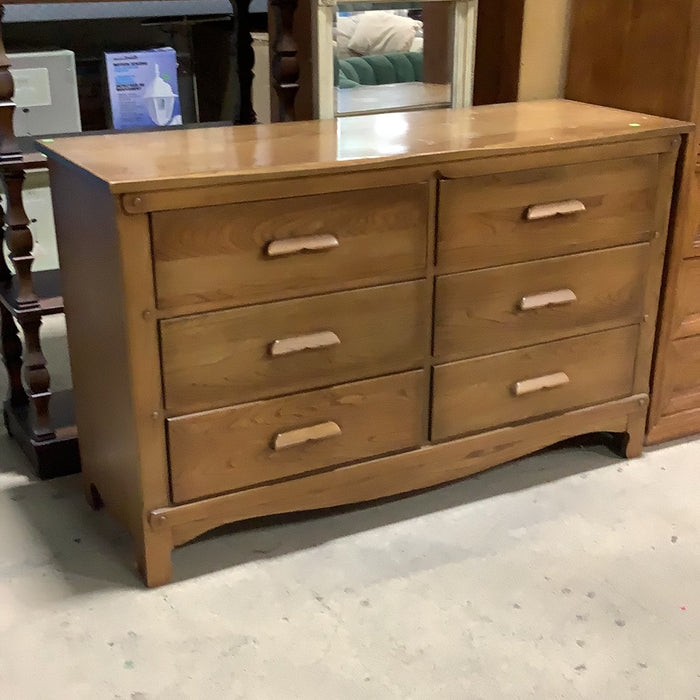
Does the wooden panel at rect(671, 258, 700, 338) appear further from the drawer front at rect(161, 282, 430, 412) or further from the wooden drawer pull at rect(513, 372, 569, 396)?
the drawer front at rect(161, 282, 430, 412)

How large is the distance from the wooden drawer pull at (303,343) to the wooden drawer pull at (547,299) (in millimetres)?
410

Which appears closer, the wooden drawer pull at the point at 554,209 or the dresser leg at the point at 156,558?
the dresser leg at the point at 156,558

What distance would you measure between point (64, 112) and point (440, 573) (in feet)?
6.89

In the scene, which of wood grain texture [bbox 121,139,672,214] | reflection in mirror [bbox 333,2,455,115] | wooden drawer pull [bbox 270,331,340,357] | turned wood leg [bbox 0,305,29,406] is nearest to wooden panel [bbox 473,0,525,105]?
reflection in mirror [bbox 333,2,455,115]

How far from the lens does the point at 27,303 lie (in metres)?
1.86

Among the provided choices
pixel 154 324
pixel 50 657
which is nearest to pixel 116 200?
pixel 154 324

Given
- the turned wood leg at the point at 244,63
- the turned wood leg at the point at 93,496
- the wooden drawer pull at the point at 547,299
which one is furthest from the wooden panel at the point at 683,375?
the turned wood leg at the point at 93,496

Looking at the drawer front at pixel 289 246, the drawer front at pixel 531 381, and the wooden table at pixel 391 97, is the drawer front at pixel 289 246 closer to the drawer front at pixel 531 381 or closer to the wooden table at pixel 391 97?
the drawer front at pixel 531 381

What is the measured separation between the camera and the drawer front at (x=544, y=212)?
5.42 feet

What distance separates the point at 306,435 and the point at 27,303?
68 cm

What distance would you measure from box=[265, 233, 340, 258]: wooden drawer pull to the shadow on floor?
0.59m

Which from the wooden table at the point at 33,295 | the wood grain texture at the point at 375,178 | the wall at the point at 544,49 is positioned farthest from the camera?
the wall at the point at 544,49

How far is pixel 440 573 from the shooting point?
5.41ft

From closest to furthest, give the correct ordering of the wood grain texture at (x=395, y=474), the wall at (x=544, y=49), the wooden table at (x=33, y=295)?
the wood grain texture at (x=395, y=474) → the wooden table at (x=33, y=295) → the wall at (x=544, y=49)
